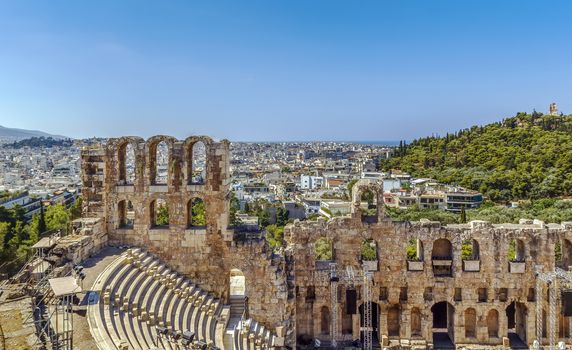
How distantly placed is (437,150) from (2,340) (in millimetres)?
107045

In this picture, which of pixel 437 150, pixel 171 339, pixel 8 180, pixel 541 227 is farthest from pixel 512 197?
pixel 8 180

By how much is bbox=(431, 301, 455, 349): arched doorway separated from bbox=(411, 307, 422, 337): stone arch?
1121 mm

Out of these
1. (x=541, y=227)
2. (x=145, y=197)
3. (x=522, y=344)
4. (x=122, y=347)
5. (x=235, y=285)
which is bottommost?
(x=522, y=344)

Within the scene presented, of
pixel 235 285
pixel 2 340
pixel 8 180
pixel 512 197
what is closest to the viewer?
pixel 2 340

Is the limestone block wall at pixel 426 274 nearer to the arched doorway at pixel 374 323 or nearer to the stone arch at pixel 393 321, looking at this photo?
the stone arch at pixel 393 321

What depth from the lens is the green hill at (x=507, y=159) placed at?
71.0 m

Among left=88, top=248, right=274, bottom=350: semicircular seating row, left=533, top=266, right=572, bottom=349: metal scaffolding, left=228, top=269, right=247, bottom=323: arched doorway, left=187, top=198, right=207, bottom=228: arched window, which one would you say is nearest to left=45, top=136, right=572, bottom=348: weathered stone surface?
left=533, top=266, right=572, bottom=349: metal scaffolding

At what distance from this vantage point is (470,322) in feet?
81.5

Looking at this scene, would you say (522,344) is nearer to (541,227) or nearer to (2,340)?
(541,227)

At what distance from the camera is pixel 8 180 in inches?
4648

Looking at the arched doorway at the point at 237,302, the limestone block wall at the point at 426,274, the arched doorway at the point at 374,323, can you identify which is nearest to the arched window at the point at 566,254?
the limestone block wall at the point at 426,274

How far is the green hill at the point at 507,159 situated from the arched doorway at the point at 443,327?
163 feet

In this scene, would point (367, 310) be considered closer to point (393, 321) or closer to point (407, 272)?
point (393, 321)

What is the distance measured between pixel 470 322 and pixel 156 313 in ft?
58.6
